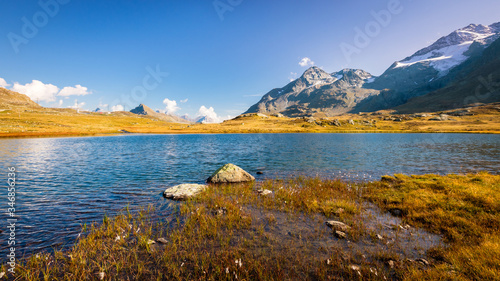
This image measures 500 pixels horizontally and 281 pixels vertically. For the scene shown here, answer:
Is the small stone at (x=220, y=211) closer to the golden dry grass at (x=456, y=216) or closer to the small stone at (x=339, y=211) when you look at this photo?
the small stone at (x=339, y=211)

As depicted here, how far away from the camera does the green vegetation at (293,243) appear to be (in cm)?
717

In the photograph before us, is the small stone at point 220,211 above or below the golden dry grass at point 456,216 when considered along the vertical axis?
below

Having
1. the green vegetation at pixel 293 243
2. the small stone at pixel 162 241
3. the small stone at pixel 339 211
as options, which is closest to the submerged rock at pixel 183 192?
the green vegetation at pixel 293 243

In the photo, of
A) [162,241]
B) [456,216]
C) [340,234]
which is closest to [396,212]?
[456,216]

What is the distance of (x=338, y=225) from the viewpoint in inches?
428

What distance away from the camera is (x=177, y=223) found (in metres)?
11.6

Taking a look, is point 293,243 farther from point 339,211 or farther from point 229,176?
point 229,176

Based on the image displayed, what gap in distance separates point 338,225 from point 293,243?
315cm

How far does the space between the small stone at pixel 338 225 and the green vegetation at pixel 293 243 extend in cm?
32

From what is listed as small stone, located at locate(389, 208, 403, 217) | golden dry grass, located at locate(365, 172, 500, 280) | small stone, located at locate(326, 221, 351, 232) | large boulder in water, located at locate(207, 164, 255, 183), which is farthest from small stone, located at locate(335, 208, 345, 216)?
large boulder in water, located at locate(207, 164, 255, 183)

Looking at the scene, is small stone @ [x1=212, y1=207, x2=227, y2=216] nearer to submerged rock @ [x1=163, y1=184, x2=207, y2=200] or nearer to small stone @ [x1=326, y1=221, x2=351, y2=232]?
submerged rock @ [x1=163, y1=184, x2=207, y2=200]

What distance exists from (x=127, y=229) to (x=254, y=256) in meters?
7.29

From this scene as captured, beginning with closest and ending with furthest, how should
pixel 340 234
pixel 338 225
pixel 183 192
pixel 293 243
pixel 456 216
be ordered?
pixel 293 243 < pixel 340 234 < pixel 338 225 < pixel 456 216 < pixel 183 192

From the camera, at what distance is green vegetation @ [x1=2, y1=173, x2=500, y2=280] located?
23.5 feet
